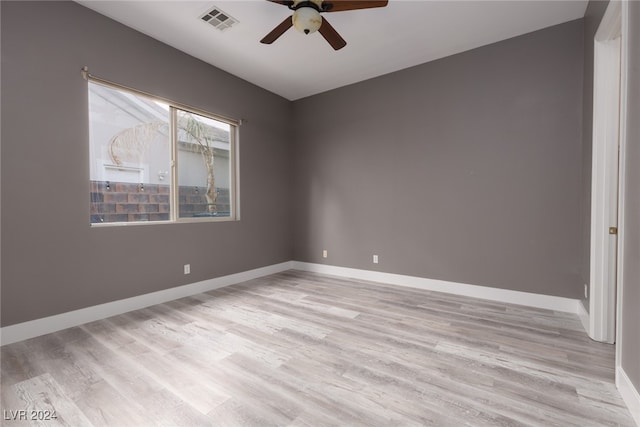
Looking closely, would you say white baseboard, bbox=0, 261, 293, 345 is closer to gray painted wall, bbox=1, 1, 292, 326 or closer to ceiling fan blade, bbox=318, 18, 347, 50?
gray painted wall, bbox=1, 1, 292, 326

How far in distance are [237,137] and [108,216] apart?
1935 mm

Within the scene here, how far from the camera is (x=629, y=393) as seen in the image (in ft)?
4.79

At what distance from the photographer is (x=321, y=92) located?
4.61 m

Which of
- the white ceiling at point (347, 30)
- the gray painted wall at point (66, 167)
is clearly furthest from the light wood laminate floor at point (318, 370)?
the white ceiling at point (347, 30)

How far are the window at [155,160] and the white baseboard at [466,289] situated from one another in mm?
1987

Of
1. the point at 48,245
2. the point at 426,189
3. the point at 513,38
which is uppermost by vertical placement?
the point at 513,38

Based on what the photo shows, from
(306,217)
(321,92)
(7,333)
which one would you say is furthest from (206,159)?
(7,333)

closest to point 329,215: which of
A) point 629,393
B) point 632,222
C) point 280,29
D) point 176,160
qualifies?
point 176,160

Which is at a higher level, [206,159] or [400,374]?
[206,159]

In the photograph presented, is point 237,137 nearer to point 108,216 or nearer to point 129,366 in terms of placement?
point 108,216

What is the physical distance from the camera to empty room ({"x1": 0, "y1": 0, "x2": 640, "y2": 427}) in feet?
5.28

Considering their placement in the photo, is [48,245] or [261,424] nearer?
[261,424]

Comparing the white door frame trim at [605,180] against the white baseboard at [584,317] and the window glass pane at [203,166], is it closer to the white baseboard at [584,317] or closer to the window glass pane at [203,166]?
the white baseboard at [584,317]

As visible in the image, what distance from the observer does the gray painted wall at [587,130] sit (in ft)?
7.92
